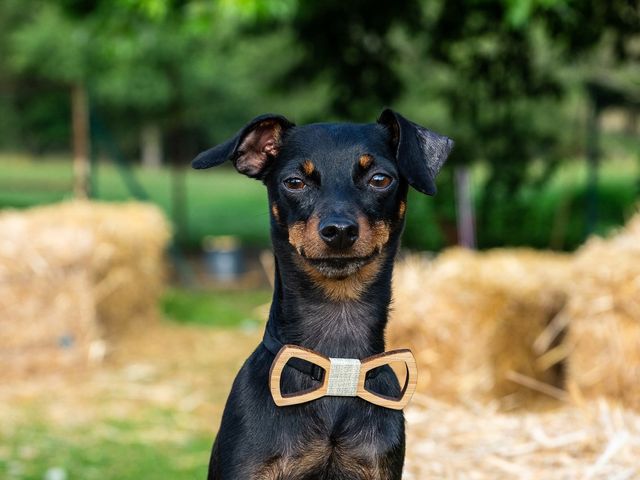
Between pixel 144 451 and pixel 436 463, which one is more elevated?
pixel 436 463

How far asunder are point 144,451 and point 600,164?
346 inches

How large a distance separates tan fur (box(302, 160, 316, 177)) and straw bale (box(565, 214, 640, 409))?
11.9 ft

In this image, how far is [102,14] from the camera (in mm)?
Answer: 11531

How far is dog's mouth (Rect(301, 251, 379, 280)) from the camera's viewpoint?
2990 millimetres

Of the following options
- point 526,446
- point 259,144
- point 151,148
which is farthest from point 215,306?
point 151,148

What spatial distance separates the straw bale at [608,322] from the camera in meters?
6.14

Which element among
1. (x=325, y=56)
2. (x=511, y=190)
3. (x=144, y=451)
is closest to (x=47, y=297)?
(x=144, y=451)

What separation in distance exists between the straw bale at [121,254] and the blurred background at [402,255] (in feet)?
0.13

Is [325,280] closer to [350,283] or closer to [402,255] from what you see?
[350,283]

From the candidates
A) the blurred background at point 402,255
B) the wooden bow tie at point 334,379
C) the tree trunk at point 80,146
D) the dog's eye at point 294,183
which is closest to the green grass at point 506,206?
the blurred background at point 402,255

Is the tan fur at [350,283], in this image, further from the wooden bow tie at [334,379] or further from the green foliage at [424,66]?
the green foliage at [424,66]

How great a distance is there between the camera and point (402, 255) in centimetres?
1204

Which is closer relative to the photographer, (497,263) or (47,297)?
(497,263)

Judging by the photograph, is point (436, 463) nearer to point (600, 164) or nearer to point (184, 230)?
point (600, 164)
